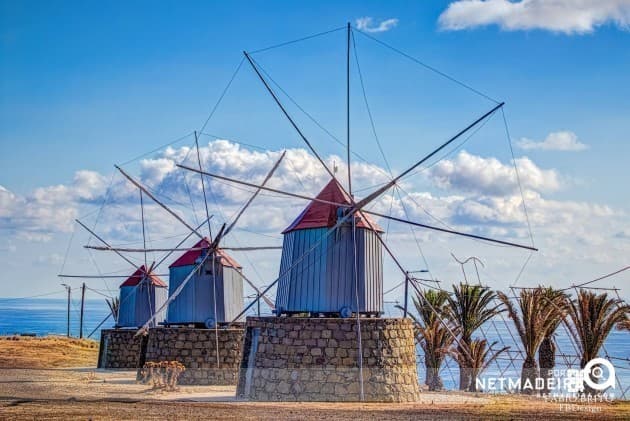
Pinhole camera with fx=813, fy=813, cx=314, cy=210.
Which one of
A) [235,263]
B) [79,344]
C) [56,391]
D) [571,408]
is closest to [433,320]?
[235,263]

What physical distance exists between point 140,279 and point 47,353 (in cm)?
1121

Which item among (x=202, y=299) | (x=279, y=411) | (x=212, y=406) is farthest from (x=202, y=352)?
(x=279, y=411)

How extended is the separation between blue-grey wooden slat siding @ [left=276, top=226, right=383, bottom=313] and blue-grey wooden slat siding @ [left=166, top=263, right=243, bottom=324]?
9179 millimetres

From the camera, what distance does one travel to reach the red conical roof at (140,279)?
150ft

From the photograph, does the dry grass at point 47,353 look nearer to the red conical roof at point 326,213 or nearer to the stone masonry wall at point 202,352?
the stone masonry wall at point 202,352

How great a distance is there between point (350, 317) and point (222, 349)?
1068 centimetres

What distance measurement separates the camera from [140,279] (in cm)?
4609

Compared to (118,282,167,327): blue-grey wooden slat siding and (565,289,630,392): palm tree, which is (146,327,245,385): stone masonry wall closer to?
(118,282,167,327): blue-grey wooden slat siding

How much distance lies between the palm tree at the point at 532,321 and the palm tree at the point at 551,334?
52 mm

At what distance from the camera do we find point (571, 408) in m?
24.8

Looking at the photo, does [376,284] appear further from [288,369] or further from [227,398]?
[227,398]

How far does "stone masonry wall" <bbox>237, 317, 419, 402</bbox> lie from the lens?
25172 millimetres

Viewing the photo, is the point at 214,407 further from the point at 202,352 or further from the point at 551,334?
the point at 551,334

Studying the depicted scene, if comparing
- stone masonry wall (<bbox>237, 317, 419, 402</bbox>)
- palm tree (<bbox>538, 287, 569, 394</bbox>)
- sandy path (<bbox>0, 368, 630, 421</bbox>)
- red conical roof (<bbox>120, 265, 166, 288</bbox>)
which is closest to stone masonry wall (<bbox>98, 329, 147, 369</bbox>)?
red conical roof (<bbox>120, 265, 166, 288</bbox>)
